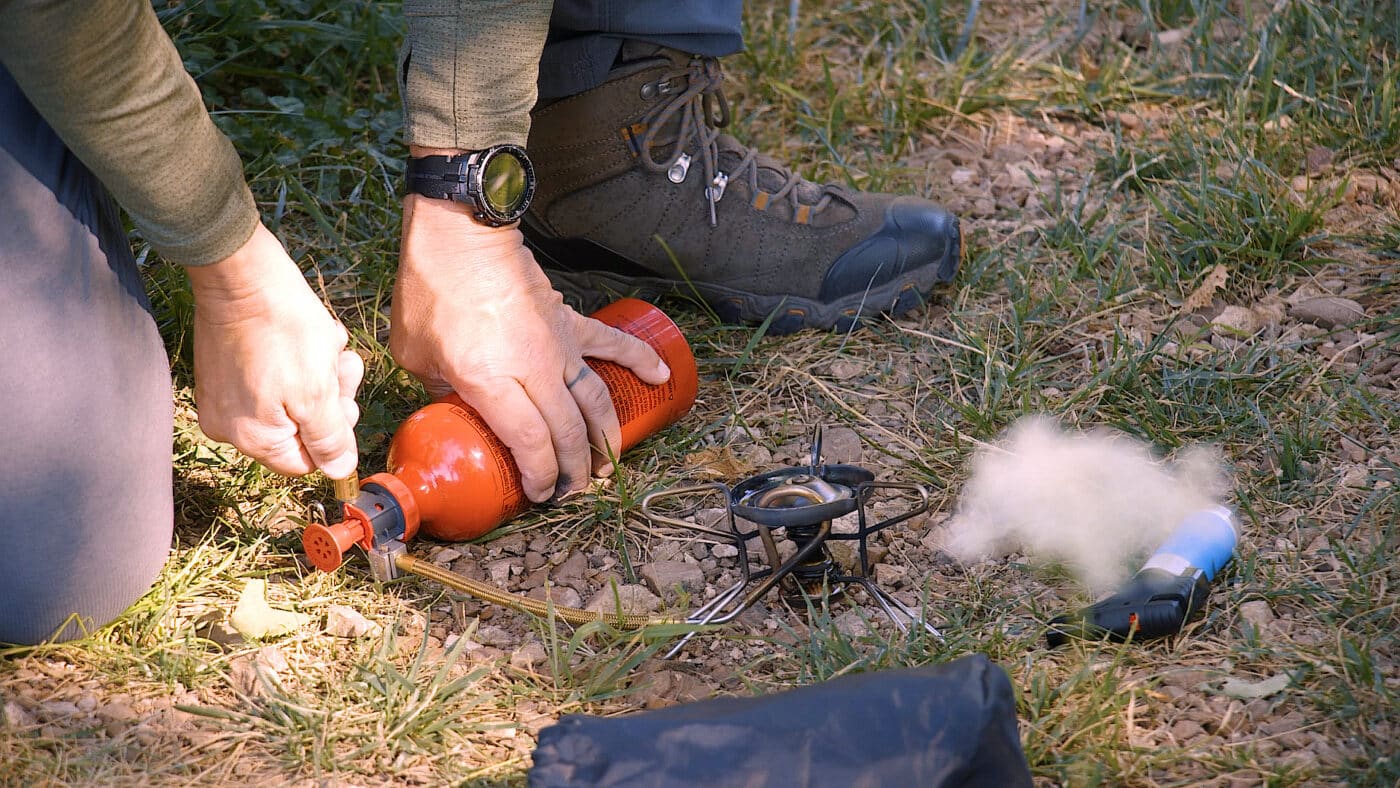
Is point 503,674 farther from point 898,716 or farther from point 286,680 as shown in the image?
point 898,716

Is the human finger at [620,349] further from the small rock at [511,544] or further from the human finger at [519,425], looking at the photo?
the small rock at [511,544]

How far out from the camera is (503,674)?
177 cm

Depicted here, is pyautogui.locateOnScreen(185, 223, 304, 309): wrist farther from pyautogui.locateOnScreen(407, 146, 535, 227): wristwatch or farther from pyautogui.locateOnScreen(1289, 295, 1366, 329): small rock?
pyautogui.locateOnScreen(1289, 295, 1366, 329): small rock

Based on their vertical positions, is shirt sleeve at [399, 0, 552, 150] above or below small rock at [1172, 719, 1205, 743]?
above

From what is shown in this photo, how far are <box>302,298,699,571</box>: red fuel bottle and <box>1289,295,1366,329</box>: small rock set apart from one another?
1308mm

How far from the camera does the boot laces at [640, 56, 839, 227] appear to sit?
95.0 inches

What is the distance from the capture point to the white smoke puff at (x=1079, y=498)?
193 centimetres

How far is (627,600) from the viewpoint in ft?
6.29

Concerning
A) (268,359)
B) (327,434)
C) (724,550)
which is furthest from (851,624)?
(268,359)

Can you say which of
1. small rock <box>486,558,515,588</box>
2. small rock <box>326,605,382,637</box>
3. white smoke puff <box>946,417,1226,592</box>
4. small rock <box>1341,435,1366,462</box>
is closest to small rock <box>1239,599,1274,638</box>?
white smoke puff <box>946,417,1226,592</box>

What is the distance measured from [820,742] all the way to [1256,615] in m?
0.77

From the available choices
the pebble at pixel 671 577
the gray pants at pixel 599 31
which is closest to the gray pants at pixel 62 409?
the pebble at pixel 671 577

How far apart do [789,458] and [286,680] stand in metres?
0.93

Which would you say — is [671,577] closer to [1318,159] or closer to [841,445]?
[841,445]
